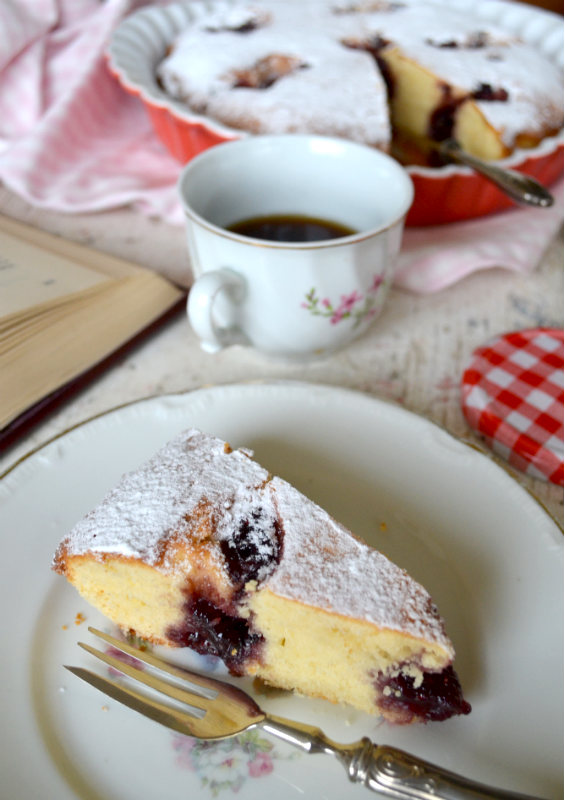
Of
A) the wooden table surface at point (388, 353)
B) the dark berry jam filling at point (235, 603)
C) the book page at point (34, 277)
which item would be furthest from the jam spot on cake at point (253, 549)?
the book page at point (34, 277)

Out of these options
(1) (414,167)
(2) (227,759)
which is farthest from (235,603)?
(1) (414,167)

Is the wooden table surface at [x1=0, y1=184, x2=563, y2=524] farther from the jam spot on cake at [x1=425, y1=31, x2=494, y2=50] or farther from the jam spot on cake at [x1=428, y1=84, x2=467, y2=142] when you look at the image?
the jam spot on cake at [x1=425, y1=31, x2=494, y2=50]

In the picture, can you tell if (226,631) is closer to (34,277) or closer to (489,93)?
(34,277)

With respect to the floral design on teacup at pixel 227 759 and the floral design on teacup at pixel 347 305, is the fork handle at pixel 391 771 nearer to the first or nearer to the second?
the floral design on teacup at pixel 227 759

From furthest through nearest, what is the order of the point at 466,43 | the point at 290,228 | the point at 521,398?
the point at 466,43 → the point at 290,228 → the point at 521,398

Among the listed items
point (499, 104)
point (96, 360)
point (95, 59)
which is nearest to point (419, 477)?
point (96, 360)

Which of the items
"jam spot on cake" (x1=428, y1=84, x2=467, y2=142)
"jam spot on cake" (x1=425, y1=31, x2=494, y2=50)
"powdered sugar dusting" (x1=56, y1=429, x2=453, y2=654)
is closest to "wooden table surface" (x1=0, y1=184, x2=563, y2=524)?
"powdered sugar dusting" (x1=56, y1=429, x2=453, y2=654)

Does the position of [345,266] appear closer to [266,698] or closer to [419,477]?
[419,477]
